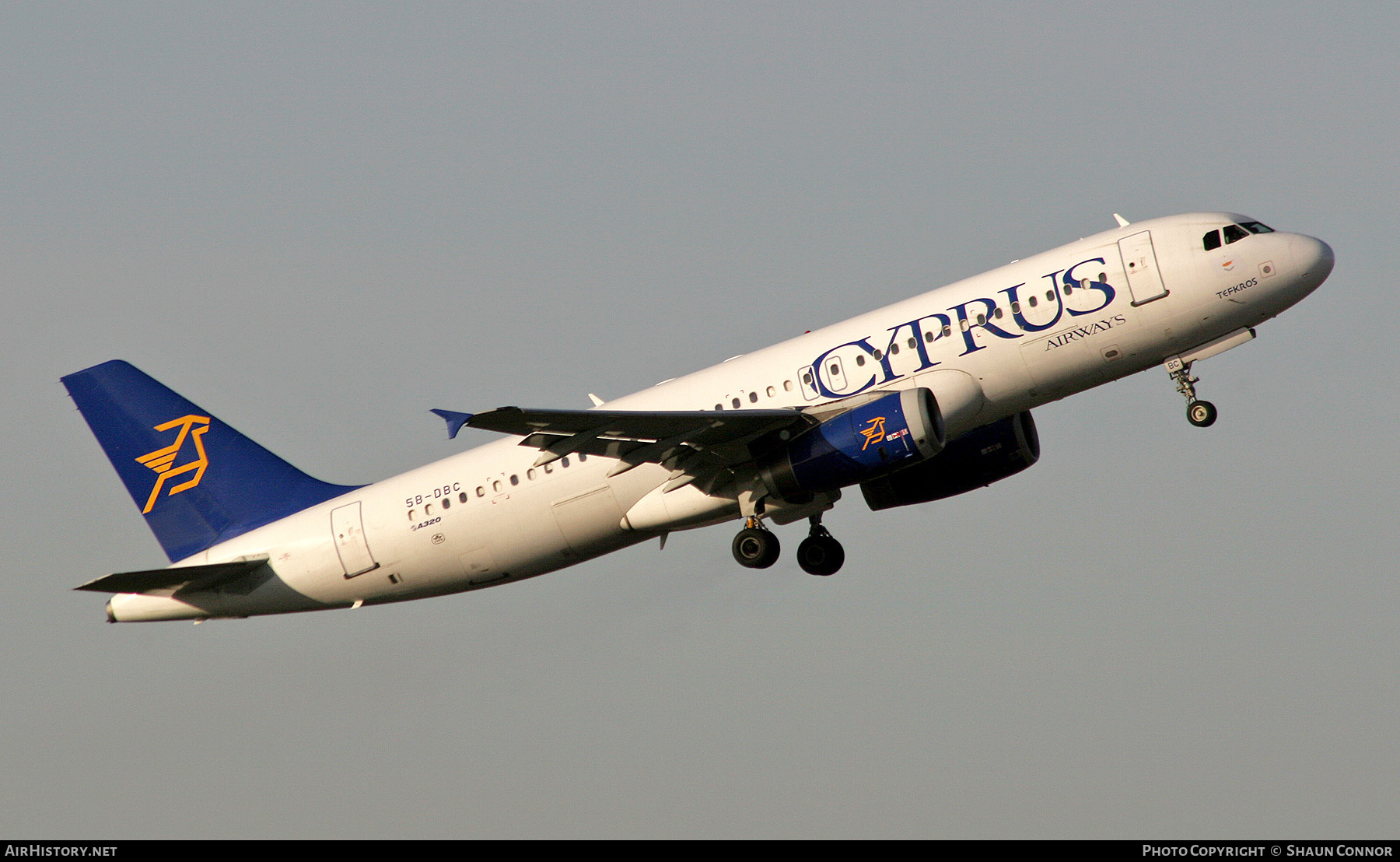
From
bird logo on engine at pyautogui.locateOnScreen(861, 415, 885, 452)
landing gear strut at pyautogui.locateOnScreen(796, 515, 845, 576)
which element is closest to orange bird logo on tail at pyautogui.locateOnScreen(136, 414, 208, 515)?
landing gear strut at pyautogui.locateOnScreen(796, 515, 845, 576)

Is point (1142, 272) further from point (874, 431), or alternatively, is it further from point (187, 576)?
point (187, 576)

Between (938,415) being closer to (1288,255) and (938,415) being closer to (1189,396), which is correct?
(1189,396)

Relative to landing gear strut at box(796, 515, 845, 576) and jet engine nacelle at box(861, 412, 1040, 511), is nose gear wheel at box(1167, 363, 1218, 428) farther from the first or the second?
landing gear strut at box(796, 515, 845, 576)

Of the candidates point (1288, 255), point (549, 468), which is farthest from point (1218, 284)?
point (549, 468)

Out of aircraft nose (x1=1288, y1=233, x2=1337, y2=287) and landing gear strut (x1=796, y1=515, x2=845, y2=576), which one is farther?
landing gear strut (x1=796, y1=515, x2=845, y2=576)

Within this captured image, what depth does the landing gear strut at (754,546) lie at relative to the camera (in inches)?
1383

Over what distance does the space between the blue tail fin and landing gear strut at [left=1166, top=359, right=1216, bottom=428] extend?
20.8m

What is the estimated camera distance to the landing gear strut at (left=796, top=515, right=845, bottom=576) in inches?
1476

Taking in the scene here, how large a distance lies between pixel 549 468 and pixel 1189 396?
14.8 meters

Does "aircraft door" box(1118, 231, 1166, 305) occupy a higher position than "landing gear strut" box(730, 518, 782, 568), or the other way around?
"aircraft door" box(1118, 231, 1166, 305)

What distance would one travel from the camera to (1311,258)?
3259 centimetres

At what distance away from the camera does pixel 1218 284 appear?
32.3 metres
